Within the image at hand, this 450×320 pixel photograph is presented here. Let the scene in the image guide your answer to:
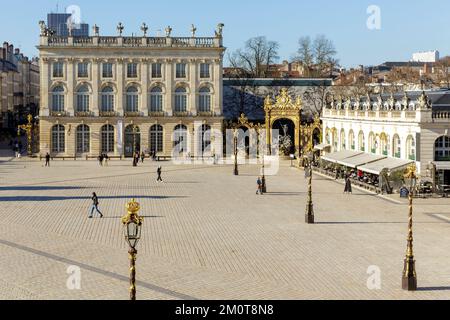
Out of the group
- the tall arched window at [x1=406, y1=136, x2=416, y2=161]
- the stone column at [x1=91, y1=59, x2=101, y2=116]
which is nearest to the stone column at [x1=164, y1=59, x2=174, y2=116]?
the stone column at [x1=91, y1=59, x2=101, y2=116]

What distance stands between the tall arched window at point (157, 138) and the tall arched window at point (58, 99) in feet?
29.9

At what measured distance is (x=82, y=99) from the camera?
78.2 meters

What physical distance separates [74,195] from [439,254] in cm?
2381

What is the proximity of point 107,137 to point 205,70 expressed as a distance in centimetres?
1173

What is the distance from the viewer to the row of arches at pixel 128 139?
256 ft

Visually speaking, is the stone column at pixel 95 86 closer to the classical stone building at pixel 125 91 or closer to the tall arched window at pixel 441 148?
the classical stone building at pixel 125 91

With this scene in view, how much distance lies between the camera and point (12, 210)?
126ft

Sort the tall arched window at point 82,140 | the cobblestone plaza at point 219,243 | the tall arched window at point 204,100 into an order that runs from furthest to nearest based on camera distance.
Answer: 1. the tall arched window at point 204,100
2. the tall arched window at point 82,140
3. the cobblestone plaza at point 219,243

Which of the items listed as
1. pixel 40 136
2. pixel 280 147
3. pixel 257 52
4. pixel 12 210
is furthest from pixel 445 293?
pixel 257 52

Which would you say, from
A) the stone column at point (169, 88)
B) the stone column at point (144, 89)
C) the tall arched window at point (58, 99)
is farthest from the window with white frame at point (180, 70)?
the tall arched window at point (58, 99)

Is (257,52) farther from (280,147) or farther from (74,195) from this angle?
(74,195)

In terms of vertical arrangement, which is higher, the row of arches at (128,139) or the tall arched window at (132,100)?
the tall arched window at (132,100)

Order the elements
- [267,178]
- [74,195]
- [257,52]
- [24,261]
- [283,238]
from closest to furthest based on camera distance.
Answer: [24,261] → [283,238] → [74,195] → [267,178] → [257,52]

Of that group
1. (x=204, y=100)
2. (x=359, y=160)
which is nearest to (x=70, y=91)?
(x=204, y=100)
